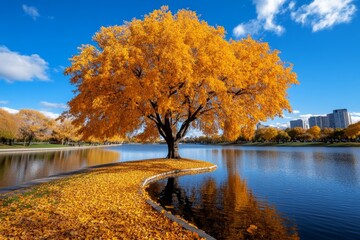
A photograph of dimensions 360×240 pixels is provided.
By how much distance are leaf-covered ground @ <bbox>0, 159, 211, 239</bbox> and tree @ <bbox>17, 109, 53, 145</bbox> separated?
266ft

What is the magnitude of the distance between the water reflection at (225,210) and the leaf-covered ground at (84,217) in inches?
69.3

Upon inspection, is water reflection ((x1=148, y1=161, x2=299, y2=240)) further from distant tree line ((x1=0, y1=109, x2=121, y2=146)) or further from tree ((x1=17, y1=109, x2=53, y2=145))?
tree ((x1=17, y1=109, x2=53, y2=145))

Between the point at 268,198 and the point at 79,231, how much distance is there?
10.1m

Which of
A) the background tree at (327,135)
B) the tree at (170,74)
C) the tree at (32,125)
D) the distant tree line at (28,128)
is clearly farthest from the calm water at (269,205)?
the background tree at (327,135)

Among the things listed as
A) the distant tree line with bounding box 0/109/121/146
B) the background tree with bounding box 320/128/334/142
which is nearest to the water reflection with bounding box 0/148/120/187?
the distant tree line with bounding box 0/109/121/146

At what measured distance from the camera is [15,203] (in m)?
9.91

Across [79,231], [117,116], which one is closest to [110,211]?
[79,231]

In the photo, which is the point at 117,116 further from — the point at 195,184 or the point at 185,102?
the point at 195,184

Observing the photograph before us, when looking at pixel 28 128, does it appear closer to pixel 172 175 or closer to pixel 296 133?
pixel 172 175

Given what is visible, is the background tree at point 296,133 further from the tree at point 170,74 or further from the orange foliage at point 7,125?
the orange foliage at point 7,125

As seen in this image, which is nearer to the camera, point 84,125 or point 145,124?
point 84,125

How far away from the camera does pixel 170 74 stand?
20125mm

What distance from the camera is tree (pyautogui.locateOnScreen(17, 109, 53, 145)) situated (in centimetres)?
7931

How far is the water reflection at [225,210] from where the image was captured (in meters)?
8.20
